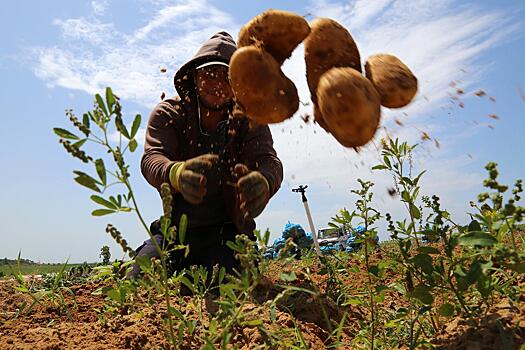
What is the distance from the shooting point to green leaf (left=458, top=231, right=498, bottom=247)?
3.50ft

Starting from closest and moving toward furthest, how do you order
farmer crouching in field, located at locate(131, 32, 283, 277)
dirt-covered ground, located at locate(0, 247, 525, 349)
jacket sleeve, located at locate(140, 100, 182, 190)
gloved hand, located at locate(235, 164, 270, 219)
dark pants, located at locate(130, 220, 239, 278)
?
1. dirt-covered ground, located at locate(0, 247, 525, 349)
2. gloved hand, located at locate(235, 164, 270, 219)
3. jacket sleeve, located at locate(140, 100, 182, 190)
4. farmer crouching in field, located at locate(131, 32, 283, 277)
5. dark pants, located at locate(130, 220, 239, 278)

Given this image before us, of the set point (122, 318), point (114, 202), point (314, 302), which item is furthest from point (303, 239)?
point (114, 202)

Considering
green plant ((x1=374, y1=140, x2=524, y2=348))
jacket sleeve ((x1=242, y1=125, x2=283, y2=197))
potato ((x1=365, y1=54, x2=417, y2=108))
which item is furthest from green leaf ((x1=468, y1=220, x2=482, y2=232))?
jacket sleeve ((x1=242, y1=125, x2=283, y2=197))

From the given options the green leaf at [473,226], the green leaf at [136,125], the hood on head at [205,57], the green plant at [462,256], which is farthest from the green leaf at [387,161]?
the hood on head at [205,57]

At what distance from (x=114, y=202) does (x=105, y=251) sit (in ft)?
9.41

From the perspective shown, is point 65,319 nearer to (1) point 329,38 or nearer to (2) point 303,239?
(1) point 329,38

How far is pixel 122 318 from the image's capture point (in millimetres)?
1766

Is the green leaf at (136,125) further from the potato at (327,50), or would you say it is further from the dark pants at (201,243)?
the dark pants at (201,243)

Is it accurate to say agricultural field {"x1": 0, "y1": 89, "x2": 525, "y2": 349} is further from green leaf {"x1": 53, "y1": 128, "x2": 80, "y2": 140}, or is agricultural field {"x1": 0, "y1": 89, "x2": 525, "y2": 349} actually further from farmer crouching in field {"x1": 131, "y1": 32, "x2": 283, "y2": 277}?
farmer crouching in field {"x1": 131, "y1": 32, "x2": 283, "y2": 277}

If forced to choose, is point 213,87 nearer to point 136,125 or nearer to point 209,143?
point 209,143

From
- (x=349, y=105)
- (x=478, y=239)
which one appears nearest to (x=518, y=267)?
(x=478, y=239)

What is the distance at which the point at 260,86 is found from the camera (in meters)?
1.75

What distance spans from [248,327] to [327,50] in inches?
41.7

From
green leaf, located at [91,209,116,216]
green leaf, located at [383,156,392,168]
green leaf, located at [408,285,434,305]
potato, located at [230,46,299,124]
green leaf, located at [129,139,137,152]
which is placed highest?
potato, located at [230,46,299,124]
